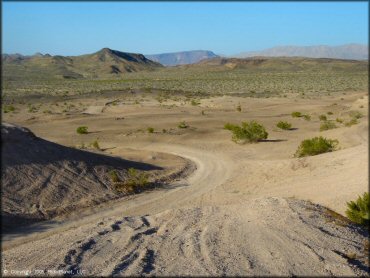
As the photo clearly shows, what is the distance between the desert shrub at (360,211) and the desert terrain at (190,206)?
0.39 meters

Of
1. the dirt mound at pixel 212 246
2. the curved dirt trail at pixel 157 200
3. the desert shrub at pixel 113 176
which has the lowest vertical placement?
the curved dirt trail at pixel 157 200

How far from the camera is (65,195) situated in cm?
2042

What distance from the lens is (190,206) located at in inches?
798

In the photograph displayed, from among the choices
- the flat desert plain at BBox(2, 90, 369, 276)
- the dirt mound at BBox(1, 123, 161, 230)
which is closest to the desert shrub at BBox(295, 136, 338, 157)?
the flat desert plain at BBox(2, 90, 369, 276)

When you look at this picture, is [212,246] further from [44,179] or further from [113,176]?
[113,176]

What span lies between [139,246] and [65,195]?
7945 mm

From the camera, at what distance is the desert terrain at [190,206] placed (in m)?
12.2

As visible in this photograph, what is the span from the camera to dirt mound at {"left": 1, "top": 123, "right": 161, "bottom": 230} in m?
18.8

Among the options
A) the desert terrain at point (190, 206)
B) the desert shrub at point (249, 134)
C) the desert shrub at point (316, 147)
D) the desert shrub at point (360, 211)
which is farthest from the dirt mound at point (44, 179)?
the desert shrub at point (249, 134)

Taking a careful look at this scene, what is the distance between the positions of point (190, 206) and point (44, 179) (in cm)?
625

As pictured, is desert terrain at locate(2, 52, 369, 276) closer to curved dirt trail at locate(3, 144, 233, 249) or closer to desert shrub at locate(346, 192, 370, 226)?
curved dirt trail at locate(3, 144, 233, 249)

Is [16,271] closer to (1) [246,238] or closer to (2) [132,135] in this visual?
(1) [246,238]

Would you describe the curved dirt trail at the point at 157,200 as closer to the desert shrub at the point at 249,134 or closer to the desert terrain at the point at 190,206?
the desert terrain at the point at 190,206

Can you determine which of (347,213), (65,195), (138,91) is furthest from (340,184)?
(138,91)
